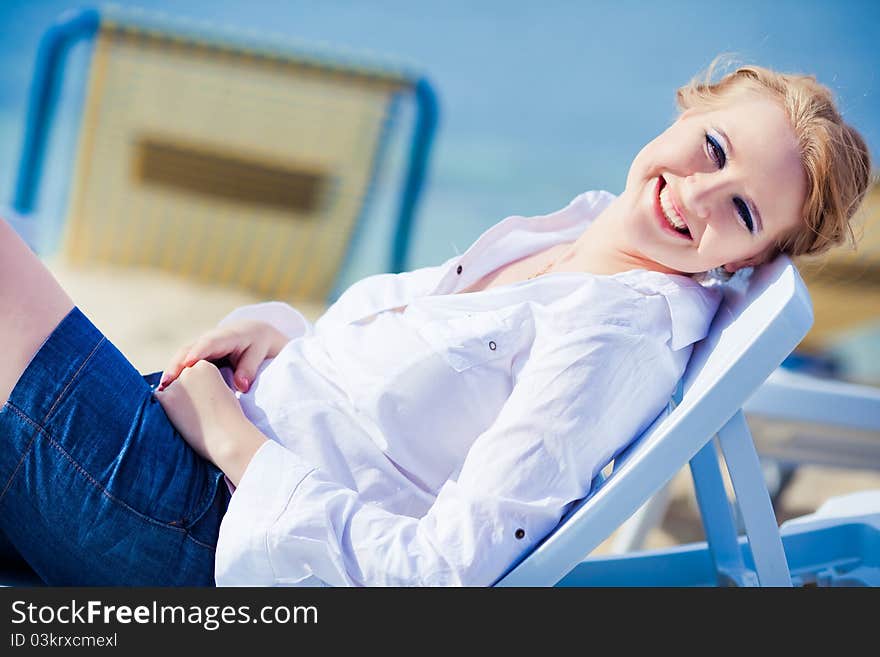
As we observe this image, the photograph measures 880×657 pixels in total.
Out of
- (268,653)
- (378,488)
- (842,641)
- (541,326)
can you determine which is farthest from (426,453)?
(842,641)

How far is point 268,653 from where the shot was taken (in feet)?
4.46

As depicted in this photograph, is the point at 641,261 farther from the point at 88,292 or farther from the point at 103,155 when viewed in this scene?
the point at 103,155

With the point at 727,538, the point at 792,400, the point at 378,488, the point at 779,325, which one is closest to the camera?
the point at 779,325

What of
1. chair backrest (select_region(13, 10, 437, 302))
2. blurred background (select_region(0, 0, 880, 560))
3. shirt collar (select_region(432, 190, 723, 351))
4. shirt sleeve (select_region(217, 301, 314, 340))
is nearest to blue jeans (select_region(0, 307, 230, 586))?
shirt sleeve (select_region(217, 301, 314, 340))

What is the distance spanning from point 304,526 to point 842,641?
77 centimetres

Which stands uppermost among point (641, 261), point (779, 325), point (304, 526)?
point (641, 261)

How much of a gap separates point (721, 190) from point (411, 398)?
0.59 meters

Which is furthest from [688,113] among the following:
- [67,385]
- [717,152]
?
[67,385]

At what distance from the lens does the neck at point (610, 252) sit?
1.76 m

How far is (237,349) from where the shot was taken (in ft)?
5.95

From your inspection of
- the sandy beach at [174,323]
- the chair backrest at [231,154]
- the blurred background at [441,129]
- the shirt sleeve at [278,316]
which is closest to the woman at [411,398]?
the shirt sleeve at [278,316]

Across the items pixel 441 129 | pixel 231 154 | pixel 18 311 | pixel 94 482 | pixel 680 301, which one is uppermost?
pixel 441 129

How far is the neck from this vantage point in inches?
69.4

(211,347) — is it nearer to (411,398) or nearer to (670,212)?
(411,398)
